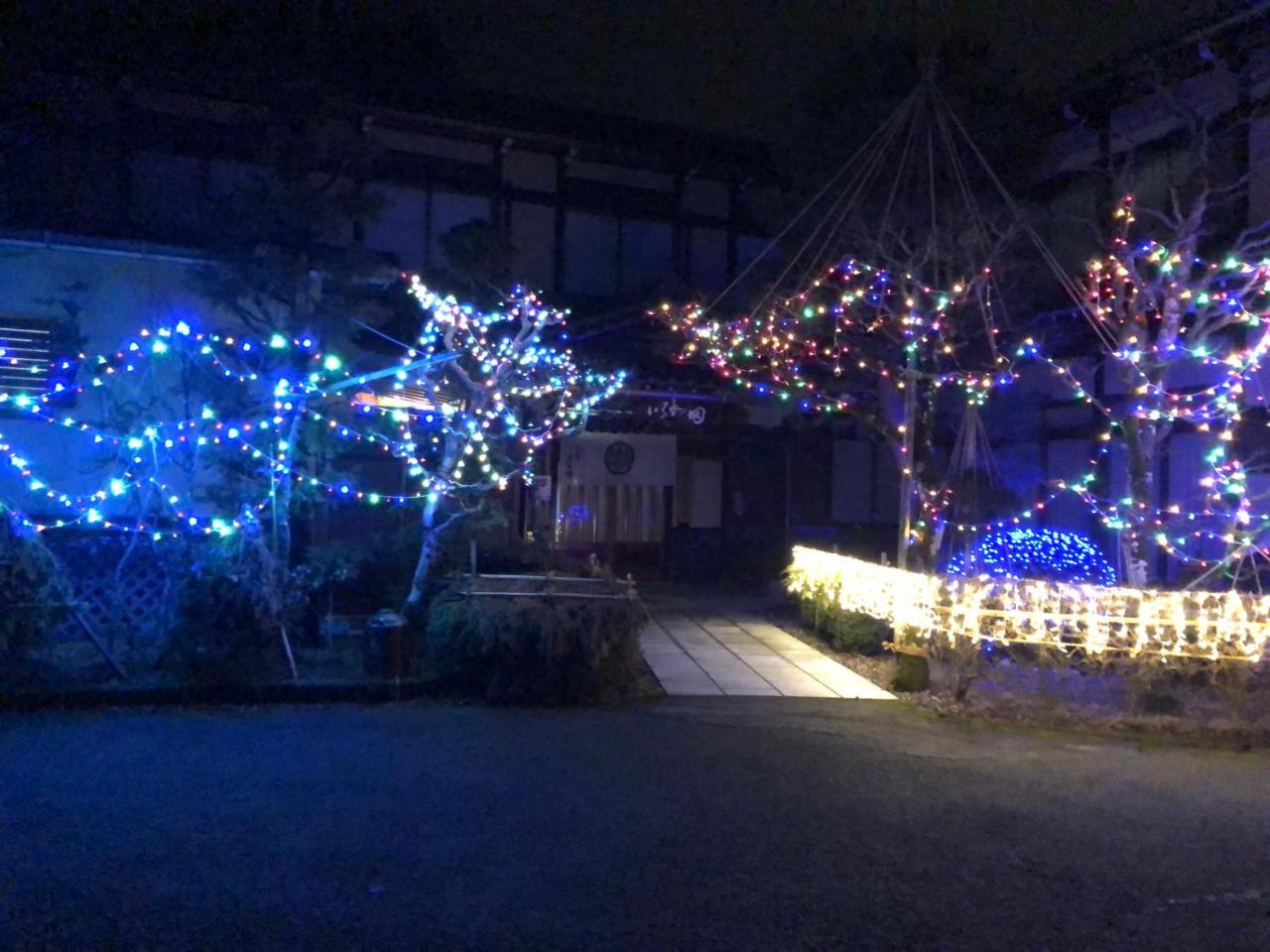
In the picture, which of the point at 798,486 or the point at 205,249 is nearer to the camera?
the point at 205,249

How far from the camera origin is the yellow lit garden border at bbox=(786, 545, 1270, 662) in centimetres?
884

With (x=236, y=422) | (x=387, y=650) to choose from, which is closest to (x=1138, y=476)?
(x=387, y=650)

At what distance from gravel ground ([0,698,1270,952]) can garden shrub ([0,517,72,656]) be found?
94cm


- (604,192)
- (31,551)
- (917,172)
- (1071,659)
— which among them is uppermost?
(604,192)

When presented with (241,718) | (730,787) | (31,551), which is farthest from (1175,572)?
(31,551)

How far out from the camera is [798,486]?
19094 mm

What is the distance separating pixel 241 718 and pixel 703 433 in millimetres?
10884

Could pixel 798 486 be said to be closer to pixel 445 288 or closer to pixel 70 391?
pixel 445 288

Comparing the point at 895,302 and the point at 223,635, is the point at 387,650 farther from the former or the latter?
the point at 895,302

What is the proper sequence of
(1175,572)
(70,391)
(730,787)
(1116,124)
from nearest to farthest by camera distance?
(730,787), (70,391), (1175,572), (1116,124)

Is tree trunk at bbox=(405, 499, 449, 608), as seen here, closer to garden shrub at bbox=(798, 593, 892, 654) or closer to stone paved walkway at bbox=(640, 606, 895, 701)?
stone paved walkway at bbox=(640, 606, 895, 701)

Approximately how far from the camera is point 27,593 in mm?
8961

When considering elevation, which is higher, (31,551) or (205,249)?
(205,249)

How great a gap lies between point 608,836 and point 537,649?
3.50 metres
